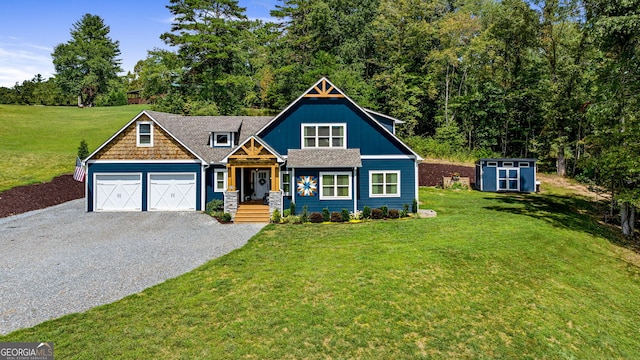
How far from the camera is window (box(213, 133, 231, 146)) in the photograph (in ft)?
71.3

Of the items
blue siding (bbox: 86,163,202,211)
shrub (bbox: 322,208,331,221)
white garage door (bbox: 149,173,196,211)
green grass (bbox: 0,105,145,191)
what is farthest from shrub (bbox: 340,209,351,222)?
green grass (bbox: 0,105,145,191)

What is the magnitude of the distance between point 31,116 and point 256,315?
62.1 metres

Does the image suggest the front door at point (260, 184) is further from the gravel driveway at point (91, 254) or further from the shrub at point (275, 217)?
the gravel driveway at point (91, 254)

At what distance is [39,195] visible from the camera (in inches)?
Answer: 880

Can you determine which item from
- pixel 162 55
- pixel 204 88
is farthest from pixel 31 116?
pixel 204 88

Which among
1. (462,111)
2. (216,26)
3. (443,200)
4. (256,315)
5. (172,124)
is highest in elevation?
(216,26)

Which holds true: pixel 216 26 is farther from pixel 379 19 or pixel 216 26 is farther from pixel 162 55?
pixel 379 19

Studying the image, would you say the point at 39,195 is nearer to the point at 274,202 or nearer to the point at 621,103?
the point at 274,202

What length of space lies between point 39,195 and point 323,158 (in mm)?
20512

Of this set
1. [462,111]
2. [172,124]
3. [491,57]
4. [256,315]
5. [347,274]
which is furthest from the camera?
[462,111]

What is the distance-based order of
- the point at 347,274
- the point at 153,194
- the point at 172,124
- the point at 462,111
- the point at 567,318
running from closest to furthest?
the point at 567,318, the point at 347,274, the point at 153,194, the point at 172,124, the point at 462,111

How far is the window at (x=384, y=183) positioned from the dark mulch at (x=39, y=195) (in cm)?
2164

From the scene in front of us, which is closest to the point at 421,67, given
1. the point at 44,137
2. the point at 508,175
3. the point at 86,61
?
the point at 508,175

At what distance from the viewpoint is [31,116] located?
49.8m
